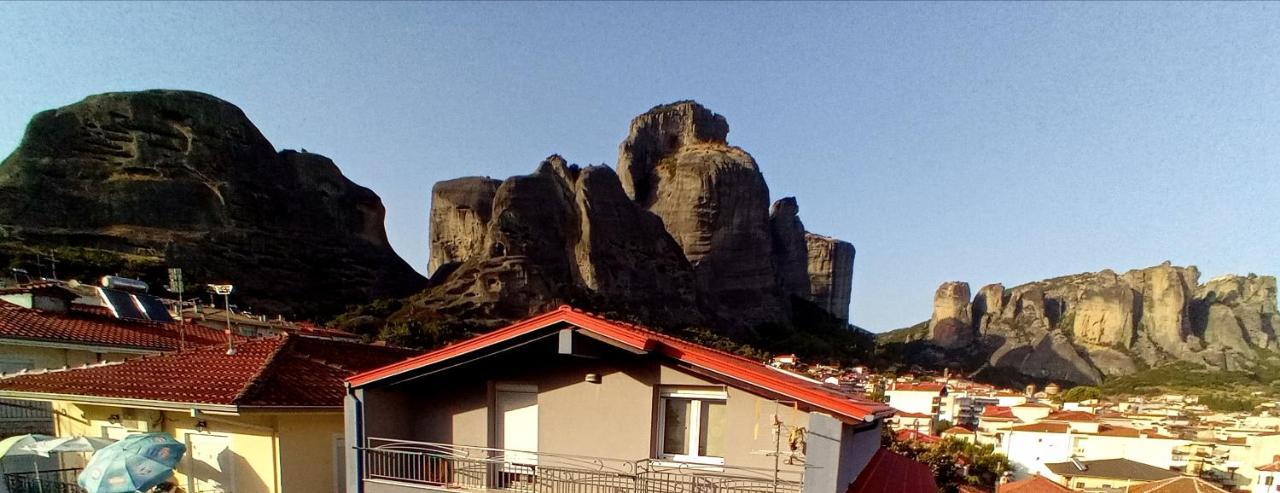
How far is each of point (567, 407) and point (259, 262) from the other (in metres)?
63.8

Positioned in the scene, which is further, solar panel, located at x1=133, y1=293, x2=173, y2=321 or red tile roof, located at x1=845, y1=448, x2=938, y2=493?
solar panel, located at x1=133, y1=293, x2=173, y2=321

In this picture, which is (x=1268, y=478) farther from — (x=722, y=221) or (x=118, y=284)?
(x=722, y=221)

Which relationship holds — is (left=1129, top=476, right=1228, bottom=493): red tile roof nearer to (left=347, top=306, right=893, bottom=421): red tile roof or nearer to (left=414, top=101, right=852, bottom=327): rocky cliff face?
(left=347, top=306, right=893, bottom=421): red tile roof

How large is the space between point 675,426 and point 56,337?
1368cm

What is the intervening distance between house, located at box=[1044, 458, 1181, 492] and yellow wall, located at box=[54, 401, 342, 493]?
37552 mm

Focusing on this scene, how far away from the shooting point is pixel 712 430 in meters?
5.97

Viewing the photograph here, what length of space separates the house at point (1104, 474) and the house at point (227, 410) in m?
37.7

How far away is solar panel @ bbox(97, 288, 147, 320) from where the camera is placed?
1399 cm

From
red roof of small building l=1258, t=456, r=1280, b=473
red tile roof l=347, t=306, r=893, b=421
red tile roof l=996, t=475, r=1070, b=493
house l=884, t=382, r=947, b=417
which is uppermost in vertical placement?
red tile roof l=347, t=306, r=893, b=421

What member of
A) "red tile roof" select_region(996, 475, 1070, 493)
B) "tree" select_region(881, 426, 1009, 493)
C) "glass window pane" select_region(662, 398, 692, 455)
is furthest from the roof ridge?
"red tile roof" select_region(996, 475, 1070, 493)

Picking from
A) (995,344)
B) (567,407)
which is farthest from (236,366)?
(995,344)

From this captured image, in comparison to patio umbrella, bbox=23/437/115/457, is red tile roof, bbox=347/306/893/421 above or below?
above

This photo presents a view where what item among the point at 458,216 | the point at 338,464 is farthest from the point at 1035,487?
the point at 458,216

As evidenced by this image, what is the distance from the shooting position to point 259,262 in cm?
5600
